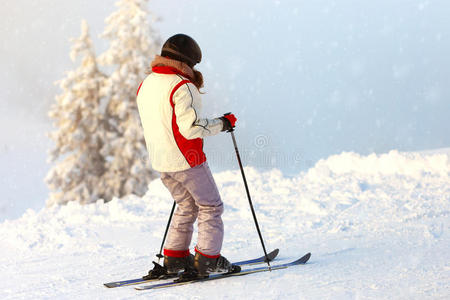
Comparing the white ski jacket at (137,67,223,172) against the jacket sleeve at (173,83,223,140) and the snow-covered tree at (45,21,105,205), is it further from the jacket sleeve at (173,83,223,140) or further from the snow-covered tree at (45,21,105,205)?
the snow-covered tree at (45,21,105,205)

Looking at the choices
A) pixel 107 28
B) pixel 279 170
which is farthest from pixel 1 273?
pixel 107 28

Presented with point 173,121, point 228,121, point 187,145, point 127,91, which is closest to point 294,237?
point 228,121

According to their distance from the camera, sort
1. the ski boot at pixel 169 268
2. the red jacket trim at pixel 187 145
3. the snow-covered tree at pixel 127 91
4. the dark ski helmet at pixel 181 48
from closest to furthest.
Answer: the red jacket trim at pixel 187 145 → the dark ski helmet at pixel 181 48 → the ski boot at pixel 169 268 → the snow-covered tree at pixel 127 91

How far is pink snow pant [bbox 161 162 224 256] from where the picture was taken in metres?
4.03

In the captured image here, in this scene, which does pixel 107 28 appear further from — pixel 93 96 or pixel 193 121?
pixel 193 121

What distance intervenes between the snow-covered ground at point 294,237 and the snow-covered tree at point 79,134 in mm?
5445

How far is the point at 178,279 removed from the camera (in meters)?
4.16

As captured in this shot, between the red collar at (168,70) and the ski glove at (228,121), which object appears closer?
the red collar at (168,70)

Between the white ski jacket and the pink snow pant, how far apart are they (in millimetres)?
124

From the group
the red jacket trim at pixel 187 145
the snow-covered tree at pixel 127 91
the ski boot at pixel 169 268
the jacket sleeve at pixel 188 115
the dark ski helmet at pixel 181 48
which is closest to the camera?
the jacket sleeve at pixel 188 115

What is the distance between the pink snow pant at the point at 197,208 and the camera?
403 cm

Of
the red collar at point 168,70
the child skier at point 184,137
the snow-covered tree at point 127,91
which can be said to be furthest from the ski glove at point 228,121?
the snow-covered tree at point 127,91

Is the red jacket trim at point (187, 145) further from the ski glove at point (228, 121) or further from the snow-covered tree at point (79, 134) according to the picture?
the snow-covered tree at point (79, 134)

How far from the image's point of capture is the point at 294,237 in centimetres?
581
